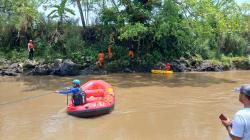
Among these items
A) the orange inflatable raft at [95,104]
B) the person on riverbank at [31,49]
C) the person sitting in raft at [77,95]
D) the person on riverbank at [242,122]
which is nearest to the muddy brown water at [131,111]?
the orange inflatable raft at [95,104]

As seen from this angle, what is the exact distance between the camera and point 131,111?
14062mm

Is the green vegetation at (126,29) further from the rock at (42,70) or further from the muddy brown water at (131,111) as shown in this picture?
the muddy brown water at (131,111)

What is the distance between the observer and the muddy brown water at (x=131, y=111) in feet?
36.7

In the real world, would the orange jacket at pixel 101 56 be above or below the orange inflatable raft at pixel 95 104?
above

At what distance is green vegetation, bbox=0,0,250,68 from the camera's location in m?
23.4

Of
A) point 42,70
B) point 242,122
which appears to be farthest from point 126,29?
point 242,122

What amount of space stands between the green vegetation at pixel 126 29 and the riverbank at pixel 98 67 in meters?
0.22

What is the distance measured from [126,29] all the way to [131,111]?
419 inches

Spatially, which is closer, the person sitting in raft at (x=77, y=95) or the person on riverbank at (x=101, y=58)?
the person sitting in raft at (x=77, y=95)

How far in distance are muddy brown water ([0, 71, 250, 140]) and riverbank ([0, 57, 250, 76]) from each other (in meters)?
1.84

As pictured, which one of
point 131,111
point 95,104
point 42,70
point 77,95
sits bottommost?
point 131,111

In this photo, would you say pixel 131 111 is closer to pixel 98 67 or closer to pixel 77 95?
pixel 77 95

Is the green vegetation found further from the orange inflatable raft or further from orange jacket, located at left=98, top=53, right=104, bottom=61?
the orange inflatable raft

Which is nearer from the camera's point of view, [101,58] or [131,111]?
[131,111]
